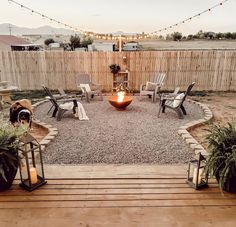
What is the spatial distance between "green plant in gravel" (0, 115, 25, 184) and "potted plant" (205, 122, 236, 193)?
7.28 ft

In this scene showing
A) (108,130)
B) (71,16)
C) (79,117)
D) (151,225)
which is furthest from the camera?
(71,16)

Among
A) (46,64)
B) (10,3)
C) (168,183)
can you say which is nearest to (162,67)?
(46,64)

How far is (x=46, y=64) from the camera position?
9.97 meters

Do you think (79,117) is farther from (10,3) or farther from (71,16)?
(71,16)

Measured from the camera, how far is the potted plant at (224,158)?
2.66 m

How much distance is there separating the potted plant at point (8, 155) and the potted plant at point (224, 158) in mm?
2221

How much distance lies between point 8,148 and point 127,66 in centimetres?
769

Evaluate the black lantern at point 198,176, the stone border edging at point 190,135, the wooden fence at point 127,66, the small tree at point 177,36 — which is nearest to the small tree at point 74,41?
the small tree at point 177,36

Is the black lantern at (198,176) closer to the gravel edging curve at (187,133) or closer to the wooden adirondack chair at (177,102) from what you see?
the gravel edging curve at (187,133)

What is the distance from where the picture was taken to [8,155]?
2699 millimetres

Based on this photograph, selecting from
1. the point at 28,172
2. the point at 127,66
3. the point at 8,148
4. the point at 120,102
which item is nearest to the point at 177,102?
the point at 120,102

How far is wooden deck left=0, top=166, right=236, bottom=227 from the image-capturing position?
7.70 feet

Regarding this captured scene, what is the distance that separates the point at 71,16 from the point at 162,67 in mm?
4868

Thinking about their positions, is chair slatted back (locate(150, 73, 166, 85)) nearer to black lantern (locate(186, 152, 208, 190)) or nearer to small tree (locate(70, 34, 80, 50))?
black lantern (locate(186, 152, 208, 190))
